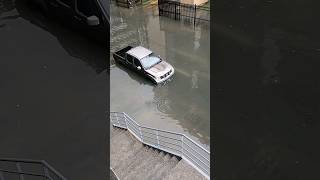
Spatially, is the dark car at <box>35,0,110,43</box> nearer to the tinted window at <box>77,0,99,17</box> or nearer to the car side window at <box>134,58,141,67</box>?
the tinted window at <box>77,0,99,17</box>

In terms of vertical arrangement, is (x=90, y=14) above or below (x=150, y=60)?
above

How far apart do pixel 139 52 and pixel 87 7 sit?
11.1ft

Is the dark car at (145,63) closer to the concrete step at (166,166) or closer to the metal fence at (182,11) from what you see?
the metal fence at (182,11)

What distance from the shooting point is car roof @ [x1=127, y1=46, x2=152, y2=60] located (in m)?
4.12

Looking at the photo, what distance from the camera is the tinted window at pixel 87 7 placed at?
0.81 metres

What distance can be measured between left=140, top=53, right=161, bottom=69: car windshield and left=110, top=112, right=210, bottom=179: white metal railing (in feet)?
2.97

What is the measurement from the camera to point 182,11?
5.07 metres

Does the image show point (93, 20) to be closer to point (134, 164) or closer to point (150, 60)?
point (134, 164)
